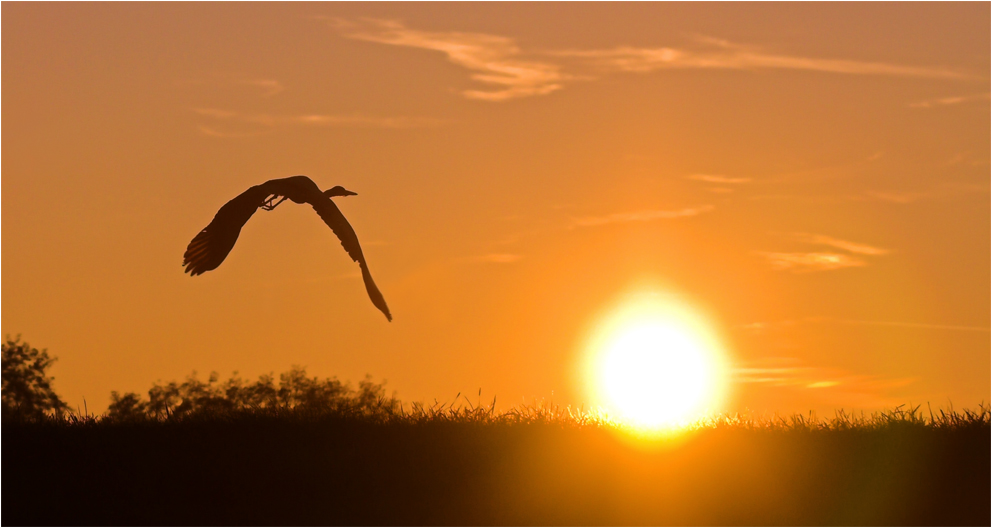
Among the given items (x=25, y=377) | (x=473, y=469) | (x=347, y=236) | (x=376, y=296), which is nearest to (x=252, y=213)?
(x=347, y=236)

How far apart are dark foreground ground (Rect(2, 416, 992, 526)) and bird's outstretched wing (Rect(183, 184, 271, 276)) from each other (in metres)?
2.17

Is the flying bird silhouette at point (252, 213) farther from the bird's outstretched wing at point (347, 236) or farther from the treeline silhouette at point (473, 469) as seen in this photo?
the treeline silhouette at point (473, 469)

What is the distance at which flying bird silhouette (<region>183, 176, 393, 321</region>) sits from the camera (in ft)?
38.8

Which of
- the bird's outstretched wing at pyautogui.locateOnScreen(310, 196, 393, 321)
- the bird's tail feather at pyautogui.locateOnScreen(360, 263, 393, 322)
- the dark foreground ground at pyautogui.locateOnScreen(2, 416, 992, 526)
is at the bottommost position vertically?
the dark foreground ground at pyautogui.locateOnScreen(2, 416, 992, 526)

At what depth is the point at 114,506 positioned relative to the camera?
34.1 feet

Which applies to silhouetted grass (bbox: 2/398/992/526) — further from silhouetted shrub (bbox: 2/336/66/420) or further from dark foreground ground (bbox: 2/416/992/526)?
silhouetted shrub (bbox: 2/336/66/420)

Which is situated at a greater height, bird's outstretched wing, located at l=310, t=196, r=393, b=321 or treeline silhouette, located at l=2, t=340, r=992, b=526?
bird's outstretched wing, located at l=310, t=196, r=393, b=321

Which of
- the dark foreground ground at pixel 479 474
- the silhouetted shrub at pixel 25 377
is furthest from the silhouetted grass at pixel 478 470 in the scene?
the silhouetted shrub at pixel 25 377

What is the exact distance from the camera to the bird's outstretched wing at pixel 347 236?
11.0 meters

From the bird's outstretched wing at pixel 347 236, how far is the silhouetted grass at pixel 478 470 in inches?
61.3

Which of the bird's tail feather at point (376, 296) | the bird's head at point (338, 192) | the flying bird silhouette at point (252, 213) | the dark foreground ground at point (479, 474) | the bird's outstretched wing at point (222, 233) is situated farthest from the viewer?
the bird's head at point (338, 192)

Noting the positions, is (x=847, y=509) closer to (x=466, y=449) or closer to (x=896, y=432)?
(x=896, y=432)

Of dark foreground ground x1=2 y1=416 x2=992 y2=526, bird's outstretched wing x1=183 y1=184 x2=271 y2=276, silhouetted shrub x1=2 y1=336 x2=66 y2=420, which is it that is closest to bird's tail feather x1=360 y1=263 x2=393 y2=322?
dark foreground ground x1=2 y1=416 x2=992 y2=526

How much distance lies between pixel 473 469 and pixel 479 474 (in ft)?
0.30
